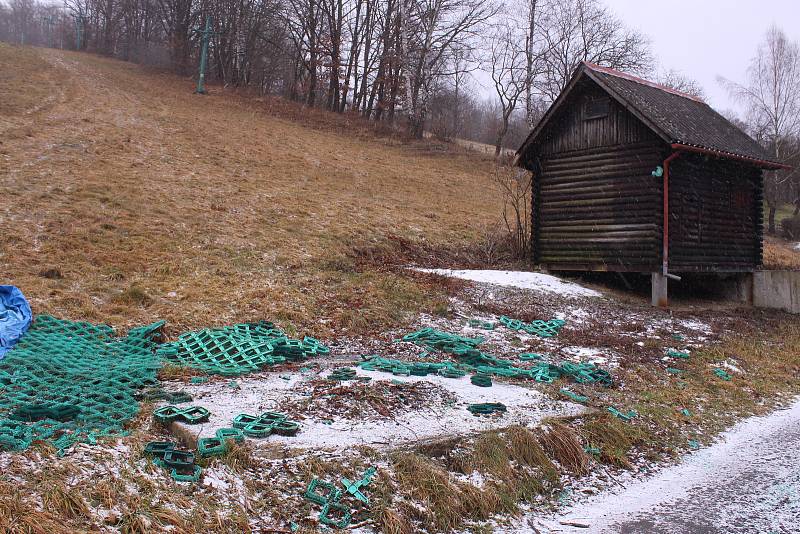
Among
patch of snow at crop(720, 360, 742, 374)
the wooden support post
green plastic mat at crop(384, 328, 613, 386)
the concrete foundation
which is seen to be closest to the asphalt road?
green plastic mat at crop(384, 328, 613, 386)

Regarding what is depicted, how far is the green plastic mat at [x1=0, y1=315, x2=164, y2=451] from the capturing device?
423cm

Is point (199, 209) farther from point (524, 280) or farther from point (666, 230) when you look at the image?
point (666, 230)

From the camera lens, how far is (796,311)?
14727mm

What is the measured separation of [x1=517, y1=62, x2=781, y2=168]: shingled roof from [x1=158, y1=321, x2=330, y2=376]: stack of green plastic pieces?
392 inches

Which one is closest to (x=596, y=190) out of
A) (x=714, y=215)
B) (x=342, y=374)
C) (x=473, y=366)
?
(x=714, y=215)

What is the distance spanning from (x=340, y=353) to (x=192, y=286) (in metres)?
3.27

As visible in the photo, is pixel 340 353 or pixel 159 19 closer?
pixel 340 353

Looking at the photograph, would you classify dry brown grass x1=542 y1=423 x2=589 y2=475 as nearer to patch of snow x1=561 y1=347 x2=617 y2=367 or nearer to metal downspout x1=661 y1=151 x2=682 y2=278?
patch of snow x1=561 y1=347 x2=617 y2=367

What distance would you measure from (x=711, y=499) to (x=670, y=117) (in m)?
11.7

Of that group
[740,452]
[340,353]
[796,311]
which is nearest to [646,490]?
[740,452]

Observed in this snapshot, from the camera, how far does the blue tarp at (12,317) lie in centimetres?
637

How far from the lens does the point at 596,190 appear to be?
49.5ft

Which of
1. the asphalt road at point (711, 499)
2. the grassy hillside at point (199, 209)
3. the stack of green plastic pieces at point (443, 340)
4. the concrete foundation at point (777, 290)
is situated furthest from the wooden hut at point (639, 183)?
the asphalt road at point (711, 499)

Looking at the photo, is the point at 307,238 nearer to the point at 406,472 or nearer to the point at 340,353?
the point at 340,353
